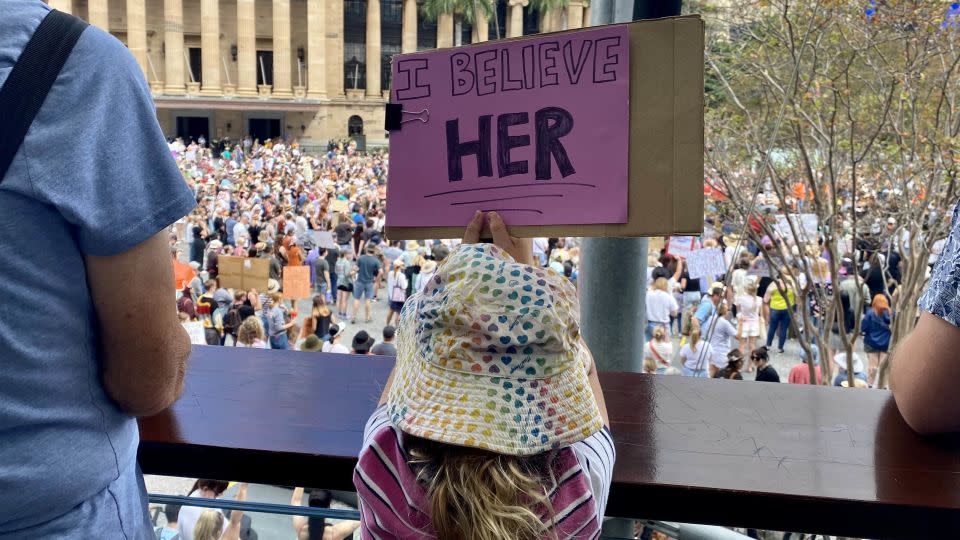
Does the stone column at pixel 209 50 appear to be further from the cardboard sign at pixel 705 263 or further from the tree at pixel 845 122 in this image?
the tree at pixel 845 122

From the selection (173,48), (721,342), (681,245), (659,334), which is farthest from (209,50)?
(721,342)

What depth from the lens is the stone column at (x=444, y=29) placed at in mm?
60625

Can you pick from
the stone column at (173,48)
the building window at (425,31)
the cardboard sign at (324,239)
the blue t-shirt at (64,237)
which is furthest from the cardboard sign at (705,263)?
the building window at (425,31)

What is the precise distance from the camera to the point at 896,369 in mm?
1622

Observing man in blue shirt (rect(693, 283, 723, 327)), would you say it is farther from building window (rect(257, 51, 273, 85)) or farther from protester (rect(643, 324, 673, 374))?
building window (rect(257, 51, 273, 85))

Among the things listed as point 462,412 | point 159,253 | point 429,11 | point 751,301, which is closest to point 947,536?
point 462,412

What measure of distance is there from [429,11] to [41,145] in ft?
200

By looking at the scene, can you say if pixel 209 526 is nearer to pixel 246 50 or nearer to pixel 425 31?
pixel 246 50

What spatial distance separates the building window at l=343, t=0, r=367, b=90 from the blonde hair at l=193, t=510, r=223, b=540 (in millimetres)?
61065

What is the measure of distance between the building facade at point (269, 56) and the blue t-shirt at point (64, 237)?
54280mm

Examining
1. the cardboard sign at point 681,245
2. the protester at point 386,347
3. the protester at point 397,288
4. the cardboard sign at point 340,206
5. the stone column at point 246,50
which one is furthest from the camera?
the stone column at point 246,50

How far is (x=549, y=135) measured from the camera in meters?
1.78

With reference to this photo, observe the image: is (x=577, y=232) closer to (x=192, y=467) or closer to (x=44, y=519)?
(x=192, y=467)

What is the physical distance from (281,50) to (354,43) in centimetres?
786
